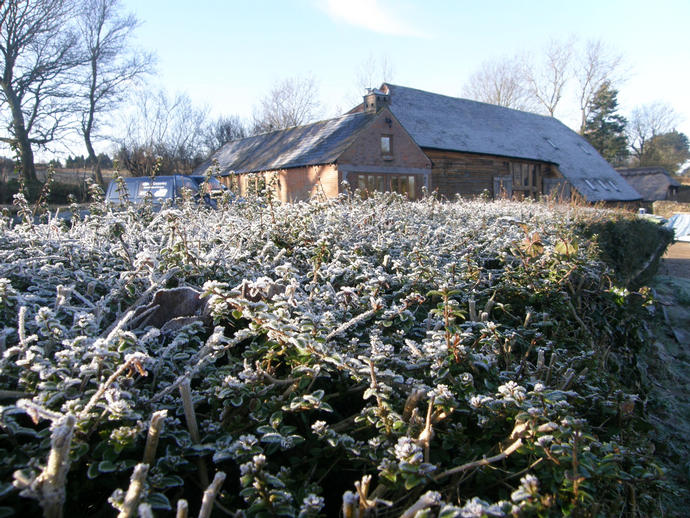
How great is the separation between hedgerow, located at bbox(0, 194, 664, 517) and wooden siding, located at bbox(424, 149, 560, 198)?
22.3 metres

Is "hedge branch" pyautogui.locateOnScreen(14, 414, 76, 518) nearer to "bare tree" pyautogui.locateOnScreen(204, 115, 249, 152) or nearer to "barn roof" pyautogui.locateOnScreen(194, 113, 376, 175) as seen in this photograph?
"barn roof" pyautogui.locateOnScreen(194, 113, 376, 175)

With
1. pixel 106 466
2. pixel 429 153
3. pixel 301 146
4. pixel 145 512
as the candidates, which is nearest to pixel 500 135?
pixel 429 153

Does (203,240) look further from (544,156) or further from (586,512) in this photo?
(544,156)

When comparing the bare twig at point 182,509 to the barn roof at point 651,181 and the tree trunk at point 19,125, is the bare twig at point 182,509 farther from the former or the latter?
the barn roof at point 651,181

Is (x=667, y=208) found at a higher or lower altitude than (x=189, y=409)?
lower

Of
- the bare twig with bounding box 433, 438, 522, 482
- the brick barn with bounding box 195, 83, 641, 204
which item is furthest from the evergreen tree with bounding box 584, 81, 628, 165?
the bare twig with bounding box 433, 438, 522, 482

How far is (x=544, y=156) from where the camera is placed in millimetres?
31062

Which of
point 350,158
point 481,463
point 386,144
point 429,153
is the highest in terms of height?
point 386,144

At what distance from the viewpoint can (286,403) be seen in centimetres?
146

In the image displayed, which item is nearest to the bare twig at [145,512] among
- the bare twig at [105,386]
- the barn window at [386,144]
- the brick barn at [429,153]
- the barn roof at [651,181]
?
the bare twig at [105,386]

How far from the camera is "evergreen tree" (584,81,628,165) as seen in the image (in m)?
50.1

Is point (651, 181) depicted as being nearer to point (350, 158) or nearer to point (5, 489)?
point (350, 158)

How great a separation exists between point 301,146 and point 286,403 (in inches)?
924

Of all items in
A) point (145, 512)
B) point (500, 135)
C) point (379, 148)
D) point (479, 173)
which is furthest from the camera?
point (500, 135)
